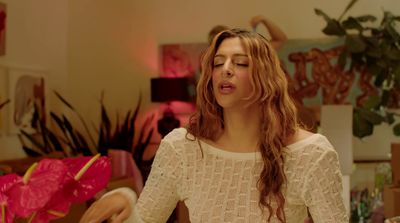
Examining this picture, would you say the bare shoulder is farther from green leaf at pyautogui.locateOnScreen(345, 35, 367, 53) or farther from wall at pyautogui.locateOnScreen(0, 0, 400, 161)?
wall at pyautogui.locateOnScreen(0, 0, 400, 161)

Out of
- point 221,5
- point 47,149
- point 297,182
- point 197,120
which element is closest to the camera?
point 297,182

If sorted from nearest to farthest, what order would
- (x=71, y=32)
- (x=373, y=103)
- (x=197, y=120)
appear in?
(x=197, y=120), (x=373, y=103), (x=71, y=32)

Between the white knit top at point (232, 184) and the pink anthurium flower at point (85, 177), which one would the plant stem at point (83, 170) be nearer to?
the pink anthurium flower at point (85, 177)

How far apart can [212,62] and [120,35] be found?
3.79 meters

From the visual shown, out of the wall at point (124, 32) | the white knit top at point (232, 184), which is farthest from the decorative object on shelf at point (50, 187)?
the wall at point (124, 32)

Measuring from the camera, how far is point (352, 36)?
4.07 meters

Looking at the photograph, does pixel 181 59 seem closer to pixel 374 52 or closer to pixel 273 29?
pixel 273 29

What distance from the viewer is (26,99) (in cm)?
429

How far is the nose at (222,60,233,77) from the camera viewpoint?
1312mm

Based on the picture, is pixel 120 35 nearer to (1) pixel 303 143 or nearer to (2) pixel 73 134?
(2) pixel 73 134

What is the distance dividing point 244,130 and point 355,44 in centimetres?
290

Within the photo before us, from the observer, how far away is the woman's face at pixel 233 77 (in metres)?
1.31

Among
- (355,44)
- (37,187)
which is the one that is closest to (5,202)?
(37,187)

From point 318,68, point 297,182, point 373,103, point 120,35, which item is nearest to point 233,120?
point 297,182
